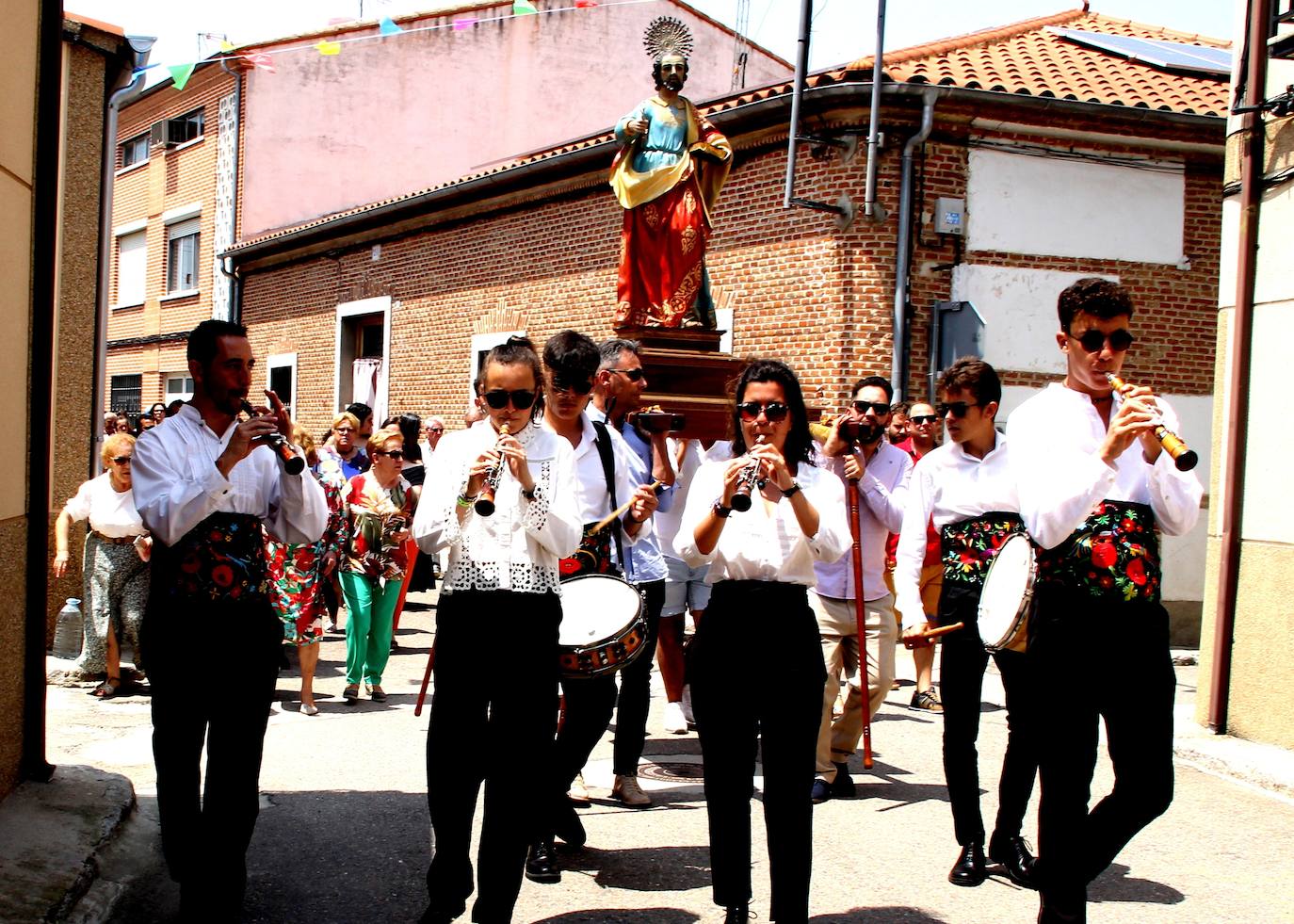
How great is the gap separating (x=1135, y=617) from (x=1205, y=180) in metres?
10.9

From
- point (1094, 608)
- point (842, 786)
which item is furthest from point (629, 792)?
point (1094, 608)

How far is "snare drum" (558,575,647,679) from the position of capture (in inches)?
188

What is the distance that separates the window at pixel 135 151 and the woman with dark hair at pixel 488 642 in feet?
95.7

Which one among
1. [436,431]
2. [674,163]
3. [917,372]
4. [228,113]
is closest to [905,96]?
[917,372]

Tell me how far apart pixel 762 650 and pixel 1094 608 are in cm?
102

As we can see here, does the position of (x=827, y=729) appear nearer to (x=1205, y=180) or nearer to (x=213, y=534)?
(x=213, y=534)

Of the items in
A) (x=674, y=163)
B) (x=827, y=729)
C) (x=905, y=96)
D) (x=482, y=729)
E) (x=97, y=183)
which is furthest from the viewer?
(x=905, y=96)

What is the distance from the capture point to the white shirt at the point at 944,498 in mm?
5184

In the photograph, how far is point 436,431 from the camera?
1656cm

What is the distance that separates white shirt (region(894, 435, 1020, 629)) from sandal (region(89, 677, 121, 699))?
5.57 m

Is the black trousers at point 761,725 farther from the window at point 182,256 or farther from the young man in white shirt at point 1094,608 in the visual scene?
the window at point 182,256

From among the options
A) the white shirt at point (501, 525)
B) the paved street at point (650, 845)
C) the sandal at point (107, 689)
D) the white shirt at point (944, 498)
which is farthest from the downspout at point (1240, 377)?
the sandal at point (107, 689)

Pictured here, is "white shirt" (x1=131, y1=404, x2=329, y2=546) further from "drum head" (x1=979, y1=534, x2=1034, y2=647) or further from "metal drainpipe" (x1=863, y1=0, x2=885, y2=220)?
"metal drainpipe" (x1=863, y1=0, x2=885, y2=220)

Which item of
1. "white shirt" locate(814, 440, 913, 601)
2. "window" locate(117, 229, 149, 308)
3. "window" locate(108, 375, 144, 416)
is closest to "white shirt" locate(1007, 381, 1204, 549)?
"white shirt" locate(814, 440, 913, 601)
